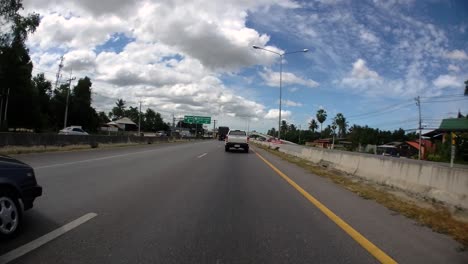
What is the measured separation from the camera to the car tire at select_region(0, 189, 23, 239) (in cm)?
502

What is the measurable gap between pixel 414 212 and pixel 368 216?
1107 millimetres

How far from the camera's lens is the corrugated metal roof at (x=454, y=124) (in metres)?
69.8

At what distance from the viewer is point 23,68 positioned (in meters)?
58.3

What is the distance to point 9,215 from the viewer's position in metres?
5.16

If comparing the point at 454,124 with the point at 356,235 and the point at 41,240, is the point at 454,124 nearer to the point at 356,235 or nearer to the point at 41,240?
the point at 356,235

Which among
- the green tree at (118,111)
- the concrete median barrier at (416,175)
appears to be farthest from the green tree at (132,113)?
the concrete median barrier at (416,175)

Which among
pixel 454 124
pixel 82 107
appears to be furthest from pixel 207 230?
pixel 82 107

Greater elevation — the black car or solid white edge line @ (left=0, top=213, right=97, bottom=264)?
the black car

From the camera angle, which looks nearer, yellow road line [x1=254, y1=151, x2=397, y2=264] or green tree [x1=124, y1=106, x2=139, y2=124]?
yellow road line [x1=254, y1=151, x2=397, y2=264]

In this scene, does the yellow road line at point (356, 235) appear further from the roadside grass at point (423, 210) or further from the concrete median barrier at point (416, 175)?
the concrete median barrier at point (416, 175)

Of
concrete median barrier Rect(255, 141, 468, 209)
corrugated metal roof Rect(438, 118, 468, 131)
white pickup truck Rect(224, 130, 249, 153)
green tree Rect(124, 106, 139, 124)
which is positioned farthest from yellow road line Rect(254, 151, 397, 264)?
green tree Rect(124, 106, 139, 124)

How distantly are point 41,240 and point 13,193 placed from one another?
0.80 m

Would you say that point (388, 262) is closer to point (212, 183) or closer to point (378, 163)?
point (212, 183)

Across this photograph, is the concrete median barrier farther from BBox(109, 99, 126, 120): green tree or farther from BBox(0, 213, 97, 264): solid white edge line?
BBox(109, 99, 126, 120): green tree
